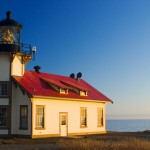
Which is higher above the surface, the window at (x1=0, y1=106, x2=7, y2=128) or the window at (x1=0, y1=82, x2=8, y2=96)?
the window at (x1=0, y1=82, x2=8, y2=96)

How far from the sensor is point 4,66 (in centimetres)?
3569

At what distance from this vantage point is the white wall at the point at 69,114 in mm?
36122

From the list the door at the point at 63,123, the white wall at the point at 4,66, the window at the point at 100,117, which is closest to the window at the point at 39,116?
the door at the point at 63,123

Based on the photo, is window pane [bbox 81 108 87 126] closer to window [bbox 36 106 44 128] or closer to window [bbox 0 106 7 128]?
window [bbox 36 106 44 128]

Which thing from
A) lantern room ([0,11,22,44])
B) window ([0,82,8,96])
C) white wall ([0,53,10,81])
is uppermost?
lantern room ([0,11,22,44])

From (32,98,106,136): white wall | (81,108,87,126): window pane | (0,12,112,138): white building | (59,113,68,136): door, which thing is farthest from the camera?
(81,108,87,126): window pane

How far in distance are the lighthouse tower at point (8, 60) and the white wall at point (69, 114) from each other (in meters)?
2.40

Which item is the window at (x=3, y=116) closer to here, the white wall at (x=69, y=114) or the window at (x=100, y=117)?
the white wall at (x=69, y=114)

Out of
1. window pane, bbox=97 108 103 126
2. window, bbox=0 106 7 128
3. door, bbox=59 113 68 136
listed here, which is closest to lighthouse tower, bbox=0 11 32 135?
window, bbox=0 106 7 128

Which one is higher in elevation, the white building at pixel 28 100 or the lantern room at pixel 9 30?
the lantern room at pixel 9 30

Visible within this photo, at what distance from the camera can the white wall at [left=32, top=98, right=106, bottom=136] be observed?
36122mm

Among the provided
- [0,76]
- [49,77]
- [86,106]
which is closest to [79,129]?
[86,106]

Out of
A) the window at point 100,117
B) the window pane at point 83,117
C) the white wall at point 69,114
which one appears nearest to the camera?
the white wall at point 69,114

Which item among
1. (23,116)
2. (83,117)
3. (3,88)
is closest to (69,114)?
(83,117)
